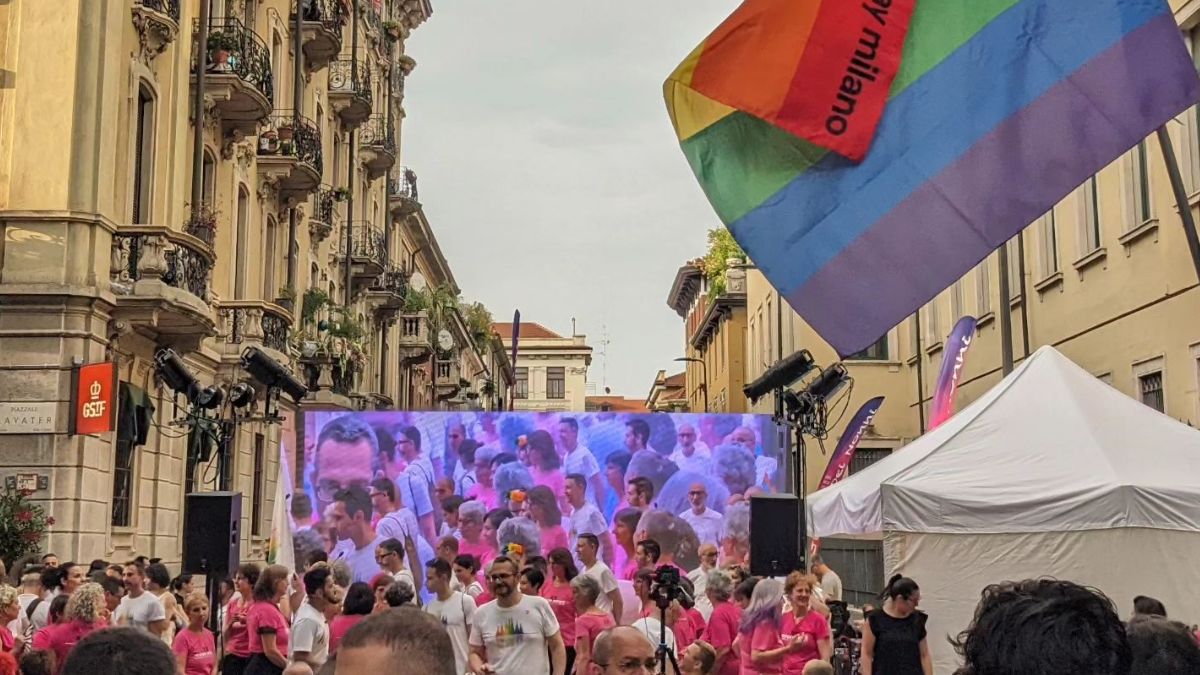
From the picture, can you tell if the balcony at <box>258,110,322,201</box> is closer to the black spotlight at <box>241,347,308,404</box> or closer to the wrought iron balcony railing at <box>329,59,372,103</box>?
the wrought iron balcony railing at <box>329,59,372,103</box>

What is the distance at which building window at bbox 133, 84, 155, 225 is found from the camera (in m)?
21.2

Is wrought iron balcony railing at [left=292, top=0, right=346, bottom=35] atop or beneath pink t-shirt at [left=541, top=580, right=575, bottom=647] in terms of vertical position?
atop

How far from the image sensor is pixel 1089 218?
2077cm

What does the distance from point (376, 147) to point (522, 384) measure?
9801 cm

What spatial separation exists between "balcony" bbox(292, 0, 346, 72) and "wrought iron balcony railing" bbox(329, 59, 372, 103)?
106 inches

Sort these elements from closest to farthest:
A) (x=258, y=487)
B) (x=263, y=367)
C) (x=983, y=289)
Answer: (x=263, y=367), (x=983, y=289), (x=258, y=487)

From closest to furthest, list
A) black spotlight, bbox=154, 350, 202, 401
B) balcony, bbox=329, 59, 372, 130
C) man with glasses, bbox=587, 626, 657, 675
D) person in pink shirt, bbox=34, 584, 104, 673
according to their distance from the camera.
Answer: man with glasses, bbox=587, 626, 657, 675, person in pink shirt, bbox=34, 584, 104, 673, black spotlight, bbox=154, 350, 202, 401, balcony, bbox=329, 59, 372, 130

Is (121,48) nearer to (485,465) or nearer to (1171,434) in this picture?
(485,465)

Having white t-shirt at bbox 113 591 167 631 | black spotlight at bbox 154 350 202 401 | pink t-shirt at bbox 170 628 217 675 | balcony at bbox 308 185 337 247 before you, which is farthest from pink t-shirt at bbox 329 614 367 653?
balcony at bbox 308 185 337 247

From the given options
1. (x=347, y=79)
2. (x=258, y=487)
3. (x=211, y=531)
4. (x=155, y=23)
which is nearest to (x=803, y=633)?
(x=211, y=531)

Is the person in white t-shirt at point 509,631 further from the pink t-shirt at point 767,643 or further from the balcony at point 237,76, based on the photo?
the balcony at point 237,76

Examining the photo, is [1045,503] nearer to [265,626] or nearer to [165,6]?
[265,626]

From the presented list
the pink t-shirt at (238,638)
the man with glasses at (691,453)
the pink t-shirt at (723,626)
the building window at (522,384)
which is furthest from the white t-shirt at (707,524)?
the building window at (522,384)

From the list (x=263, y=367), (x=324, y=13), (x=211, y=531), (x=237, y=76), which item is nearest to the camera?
(x=211, y=531)
